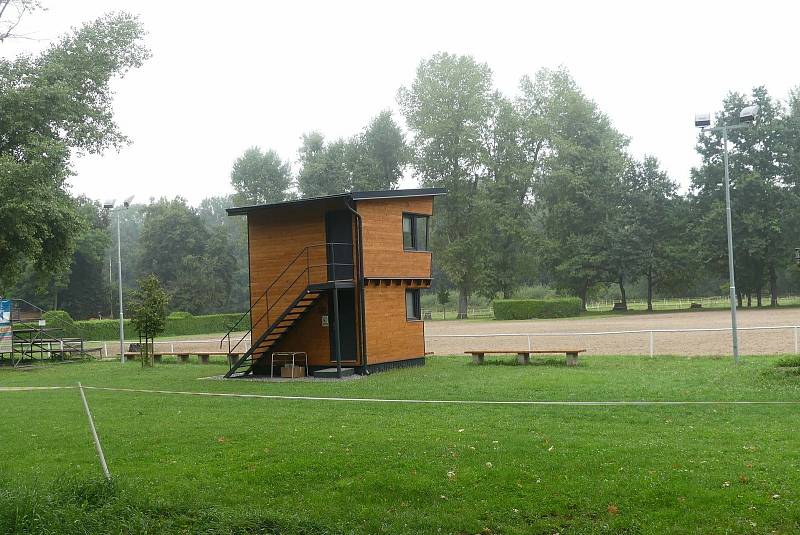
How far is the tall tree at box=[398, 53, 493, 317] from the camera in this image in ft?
235

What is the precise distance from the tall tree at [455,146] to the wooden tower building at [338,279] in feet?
145

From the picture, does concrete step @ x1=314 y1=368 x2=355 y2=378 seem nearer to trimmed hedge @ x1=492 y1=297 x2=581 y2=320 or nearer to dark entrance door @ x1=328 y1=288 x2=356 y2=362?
dark entrance door @ x1=328 y1=288 x2=356 y2=362

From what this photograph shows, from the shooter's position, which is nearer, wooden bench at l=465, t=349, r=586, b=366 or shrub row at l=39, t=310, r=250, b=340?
wooden bench at l=465, t=349, r=586, b=366

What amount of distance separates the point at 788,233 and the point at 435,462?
2521 inches

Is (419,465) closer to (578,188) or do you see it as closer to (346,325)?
(346,325)

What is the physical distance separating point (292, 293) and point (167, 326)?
43509 mm

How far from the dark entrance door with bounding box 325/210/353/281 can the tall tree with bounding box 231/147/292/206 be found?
66620 millimetres

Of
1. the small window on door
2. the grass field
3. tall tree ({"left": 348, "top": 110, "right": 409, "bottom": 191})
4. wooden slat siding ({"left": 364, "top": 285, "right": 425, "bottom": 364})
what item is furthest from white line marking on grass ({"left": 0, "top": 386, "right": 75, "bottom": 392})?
tall tree ({"left": 348, "top": 110, "right": 409, "bottom": 191})

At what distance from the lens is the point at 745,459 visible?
30.6 feet

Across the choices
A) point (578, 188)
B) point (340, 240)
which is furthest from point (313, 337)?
point (578, 188)

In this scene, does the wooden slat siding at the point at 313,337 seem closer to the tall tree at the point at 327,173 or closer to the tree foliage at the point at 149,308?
the tree foliage at the point at 149,308

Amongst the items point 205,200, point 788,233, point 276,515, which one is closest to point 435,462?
point 276,515

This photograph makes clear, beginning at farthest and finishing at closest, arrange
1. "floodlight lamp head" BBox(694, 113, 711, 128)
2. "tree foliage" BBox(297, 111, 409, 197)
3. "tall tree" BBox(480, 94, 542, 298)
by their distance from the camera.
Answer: "tree foliage" BBox(297, 111, 409, 197) < "tall tree" BBox(480, 94, 542, 298) < "floodlight lamp head" BBox(694, 113, 711, 128)

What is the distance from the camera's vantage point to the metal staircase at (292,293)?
83.6ft
